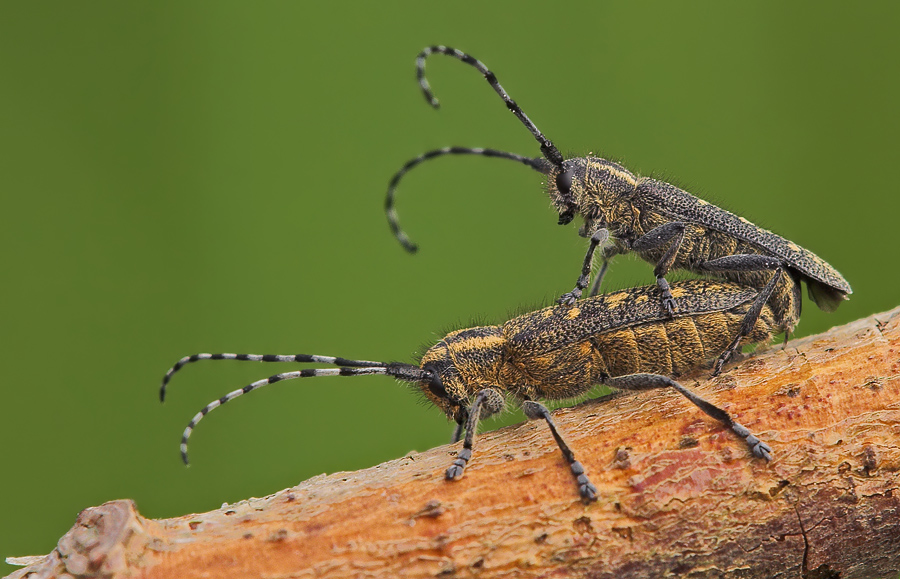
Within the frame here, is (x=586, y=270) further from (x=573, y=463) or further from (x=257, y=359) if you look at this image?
(x=257, y=359)

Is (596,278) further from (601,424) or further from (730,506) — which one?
(730,506)

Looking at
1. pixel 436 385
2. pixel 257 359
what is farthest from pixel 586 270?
pixel 257 359

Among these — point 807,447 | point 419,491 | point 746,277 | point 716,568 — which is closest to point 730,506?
point 716,568

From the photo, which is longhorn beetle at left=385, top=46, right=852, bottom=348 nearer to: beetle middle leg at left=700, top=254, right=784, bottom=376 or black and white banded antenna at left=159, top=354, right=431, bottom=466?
beetle middle leg at left=700, top=254, right=784, bottom=376

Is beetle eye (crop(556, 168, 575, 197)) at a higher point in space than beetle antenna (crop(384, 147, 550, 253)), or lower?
lower

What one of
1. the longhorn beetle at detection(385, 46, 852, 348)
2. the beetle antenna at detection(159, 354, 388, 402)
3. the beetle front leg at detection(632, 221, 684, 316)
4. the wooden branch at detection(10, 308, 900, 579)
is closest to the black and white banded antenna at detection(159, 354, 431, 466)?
the beetle antenna at detection(159, 354, 388, 402)
